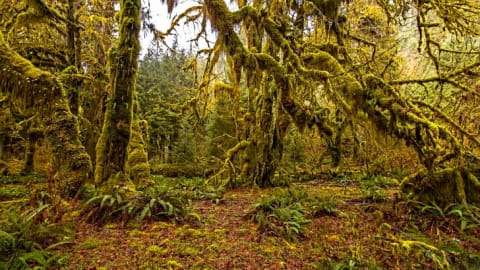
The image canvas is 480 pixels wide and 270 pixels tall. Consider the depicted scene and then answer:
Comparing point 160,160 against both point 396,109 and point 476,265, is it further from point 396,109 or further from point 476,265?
point 476,265

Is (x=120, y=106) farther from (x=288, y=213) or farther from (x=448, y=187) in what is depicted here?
(x=448, y=187)

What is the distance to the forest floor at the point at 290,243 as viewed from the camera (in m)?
4.12

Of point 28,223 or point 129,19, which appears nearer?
point 28,223

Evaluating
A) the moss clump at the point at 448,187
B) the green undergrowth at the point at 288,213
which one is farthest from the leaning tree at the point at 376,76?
the green undergrowth at the point at 288,213

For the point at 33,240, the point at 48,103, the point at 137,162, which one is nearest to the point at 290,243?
the point at 33,240

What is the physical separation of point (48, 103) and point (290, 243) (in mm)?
4349

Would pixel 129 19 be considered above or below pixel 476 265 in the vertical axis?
above

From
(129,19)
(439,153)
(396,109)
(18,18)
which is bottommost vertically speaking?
(439,153)

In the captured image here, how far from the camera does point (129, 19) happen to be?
6.02 m

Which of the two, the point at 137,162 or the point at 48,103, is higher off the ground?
the point at 48,103

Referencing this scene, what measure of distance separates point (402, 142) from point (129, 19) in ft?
18.0

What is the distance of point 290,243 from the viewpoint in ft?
16.0

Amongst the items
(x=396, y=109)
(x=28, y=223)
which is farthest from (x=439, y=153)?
(x=28, y=223)

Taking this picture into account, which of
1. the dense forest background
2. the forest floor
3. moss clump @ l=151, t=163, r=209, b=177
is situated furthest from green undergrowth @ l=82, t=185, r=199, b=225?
moss clump @ l=151, t=163, r=209, b=177
